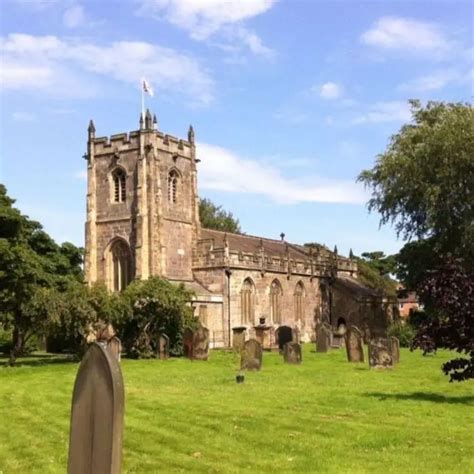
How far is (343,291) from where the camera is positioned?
5716 centimetres

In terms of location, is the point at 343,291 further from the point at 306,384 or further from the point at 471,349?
the point at 471,349

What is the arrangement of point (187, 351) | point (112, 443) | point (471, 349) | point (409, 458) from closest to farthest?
point (112, 443)
point (409, 458)
point (471, 349)
point (187, 351)

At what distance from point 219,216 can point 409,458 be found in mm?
68128

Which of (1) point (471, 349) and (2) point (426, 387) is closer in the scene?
(1) point (471, 349)

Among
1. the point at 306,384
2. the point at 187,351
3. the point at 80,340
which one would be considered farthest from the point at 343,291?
the point at 306,384

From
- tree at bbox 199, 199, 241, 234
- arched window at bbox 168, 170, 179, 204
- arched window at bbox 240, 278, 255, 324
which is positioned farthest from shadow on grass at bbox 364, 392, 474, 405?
tree at bbox 199, 199, 241, 234

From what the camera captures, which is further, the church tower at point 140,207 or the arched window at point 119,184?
the arched window at point 119,184

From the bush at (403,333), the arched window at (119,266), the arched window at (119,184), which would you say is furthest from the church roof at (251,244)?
the bush at (403,333)

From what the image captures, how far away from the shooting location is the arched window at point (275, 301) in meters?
49.9

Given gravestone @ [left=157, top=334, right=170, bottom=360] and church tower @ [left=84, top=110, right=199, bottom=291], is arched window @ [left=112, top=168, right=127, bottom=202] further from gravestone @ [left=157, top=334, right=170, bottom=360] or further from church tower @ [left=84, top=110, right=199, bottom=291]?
gravestone @ [left=157, top=334, right=170, bottom=360]

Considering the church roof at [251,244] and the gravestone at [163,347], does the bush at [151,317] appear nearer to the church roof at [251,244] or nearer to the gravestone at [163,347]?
the gravestone at [163,347]

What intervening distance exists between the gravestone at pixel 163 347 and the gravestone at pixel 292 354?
7342mm

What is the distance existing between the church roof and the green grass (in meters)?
29.6

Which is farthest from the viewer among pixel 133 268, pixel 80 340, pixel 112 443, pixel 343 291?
pixel 343 291
